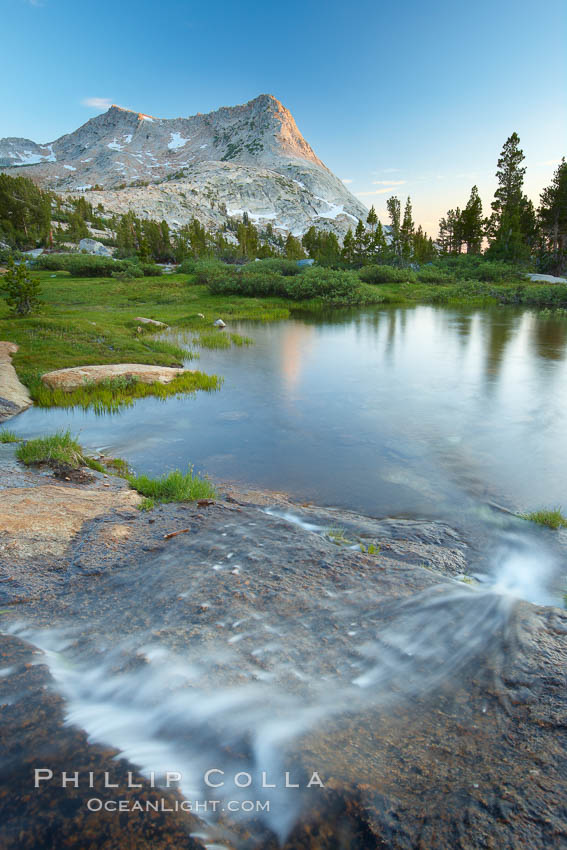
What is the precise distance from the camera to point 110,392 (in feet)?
39.4

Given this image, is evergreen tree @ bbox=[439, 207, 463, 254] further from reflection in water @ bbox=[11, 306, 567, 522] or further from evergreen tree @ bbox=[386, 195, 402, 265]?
reflection in water @ bbox=[11, 306, 567, 522]

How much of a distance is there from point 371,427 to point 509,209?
2660 inches

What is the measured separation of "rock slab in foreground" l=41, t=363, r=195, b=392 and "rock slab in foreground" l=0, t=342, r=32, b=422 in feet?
2.31

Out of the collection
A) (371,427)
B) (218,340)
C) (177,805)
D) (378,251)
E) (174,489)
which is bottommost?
(371,427)

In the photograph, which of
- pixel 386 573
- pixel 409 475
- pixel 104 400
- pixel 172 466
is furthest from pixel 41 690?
pixel 104 400

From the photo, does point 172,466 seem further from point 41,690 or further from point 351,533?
point 41,690

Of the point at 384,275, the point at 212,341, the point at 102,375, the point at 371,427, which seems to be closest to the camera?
the point at 371,427

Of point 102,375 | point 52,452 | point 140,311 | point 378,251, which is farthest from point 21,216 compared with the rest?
point 52,452

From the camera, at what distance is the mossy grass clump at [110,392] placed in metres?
11.4

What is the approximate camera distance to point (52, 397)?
11438 millimetres

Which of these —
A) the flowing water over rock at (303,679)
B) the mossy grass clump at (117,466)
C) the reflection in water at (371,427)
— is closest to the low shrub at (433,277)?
the reflection in water at (371,427)

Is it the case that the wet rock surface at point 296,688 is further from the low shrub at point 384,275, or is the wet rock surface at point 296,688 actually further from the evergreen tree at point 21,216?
the evergreen tree at point 21,216

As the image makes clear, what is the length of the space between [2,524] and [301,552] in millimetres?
3361

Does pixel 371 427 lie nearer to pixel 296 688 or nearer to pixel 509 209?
pixel 296 688
